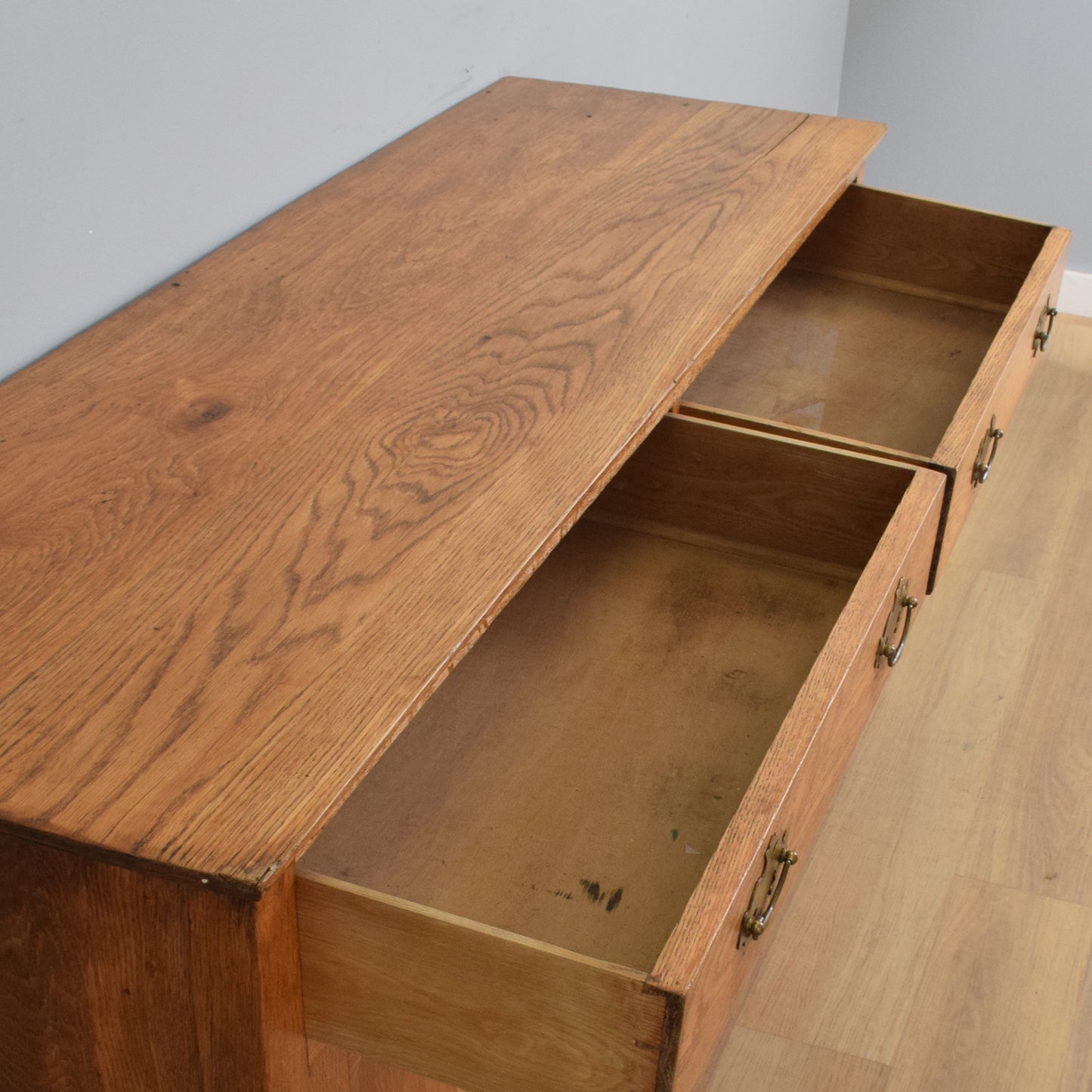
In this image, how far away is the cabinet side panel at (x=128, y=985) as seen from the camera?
655 millimetres

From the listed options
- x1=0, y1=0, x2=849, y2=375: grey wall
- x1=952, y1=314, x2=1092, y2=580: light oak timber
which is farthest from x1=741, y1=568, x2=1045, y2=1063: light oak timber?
x1=0, y1=0, x2=849, y2=375: grey wall

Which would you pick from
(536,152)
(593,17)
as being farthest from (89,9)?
(593,17)

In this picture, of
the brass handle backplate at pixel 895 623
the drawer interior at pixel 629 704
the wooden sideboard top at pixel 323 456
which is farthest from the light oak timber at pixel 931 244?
the brass handle backplate at pixel 895 623

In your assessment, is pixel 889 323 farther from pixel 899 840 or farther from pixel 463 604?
pixel 463 604

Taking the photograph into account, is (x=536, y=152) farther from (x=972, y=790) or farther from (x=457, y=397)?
(x=972, y=790)

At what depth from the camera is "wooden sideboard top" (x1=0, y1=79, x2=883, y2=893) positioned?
0.66 m

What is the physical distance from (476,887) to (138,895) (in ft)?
1.10

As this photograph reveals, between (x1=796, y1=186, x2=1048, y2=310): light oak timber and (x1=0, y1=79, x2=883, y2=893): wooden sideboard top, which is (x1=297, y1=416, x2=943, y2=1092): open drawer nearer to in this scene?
(x1=0, y1=79, x2=883, y2=893): wooden sideboard top

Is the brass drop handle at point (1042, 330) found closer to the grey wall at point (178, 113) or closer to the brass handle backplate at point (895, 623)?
the brass handle backplate at point (895, 623)

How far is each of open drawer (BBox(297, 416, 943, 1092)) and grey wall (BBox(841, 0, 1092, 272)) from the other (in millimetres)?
1704

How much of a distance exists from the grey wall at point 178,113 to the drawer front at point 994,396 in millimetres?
661

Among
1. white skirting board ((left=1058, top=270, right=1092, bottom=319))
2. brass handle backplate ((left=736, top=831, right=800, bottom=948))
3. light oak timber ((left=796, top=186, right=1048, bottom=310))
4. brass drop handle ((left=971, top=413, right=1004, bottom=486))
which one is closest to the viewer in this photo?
brass handle backplate ((left=736, top=831, right=800, bottom=948))

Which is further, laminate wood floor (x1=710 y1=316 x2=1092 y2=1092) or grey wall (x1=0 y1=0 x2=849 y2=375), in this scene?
laminate wood floor (x1=710 y1=316 x2=1092 y2=1092)

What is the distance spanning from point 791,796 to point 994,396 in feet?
1.91
